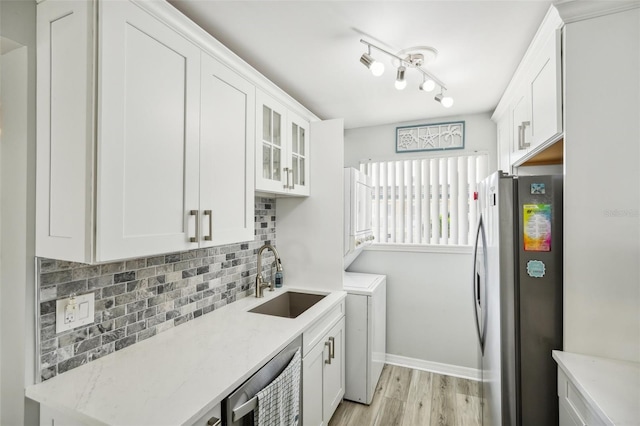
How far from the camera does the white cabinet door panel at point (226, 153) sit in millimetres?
1368

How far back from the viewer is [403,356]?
2.94 m

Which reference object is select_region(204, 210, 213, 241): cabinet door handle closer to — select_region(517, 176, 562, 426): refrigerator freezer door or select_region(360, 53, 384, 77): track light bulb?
select_region(360, 53, 384, 77): track light bulb

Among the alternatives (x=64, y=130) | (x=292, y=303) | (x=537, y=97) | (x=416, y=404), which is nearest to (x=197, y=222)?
(x=64, y=130)

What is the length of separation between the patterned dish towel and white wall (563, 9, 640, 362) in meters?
1.21

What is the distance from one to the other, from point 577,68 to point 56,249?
7.02 ft

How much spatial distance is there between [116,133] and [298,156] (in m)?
1.37

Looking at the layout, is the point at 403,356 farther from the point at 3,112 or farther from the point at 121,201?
the point at 3,112

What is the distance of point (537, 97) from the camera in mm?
1582

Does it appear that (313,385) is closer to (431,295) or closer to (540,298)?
(540,298)

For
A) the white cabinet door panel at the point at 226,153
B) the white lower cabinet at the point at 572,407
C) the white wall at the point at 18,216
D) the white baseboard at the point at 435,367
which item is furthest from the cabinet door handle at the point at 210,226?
the white baseboard at the point at 435,367

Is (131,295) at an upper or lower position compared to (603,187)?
lower

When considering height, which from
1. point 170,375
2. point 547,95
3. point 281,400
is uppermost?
point 547,95

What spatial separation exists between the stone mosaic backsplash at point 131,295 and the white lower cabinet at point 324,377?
665 mm

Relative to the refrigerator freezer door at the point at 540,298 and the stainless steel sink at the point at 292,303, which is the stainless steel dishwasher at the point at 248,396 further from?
the refrigerator freezer door at the point at 540,298
